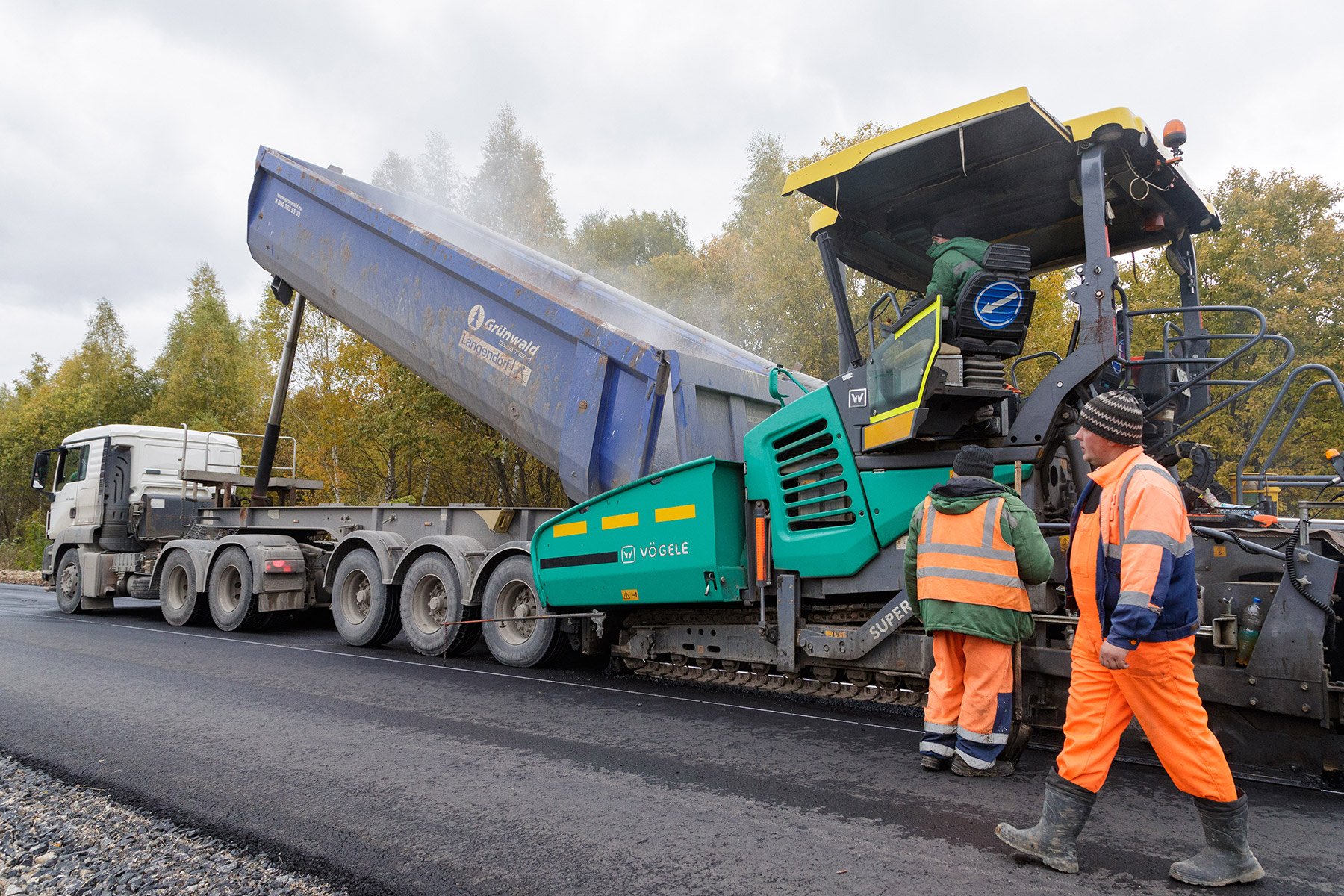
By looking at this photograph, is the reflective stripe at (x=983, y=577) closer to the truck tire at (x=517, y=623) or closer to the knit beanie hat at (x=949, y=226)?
the knit beanie hat at (x=949, y=226)

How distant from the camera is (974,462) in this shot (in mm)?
3793

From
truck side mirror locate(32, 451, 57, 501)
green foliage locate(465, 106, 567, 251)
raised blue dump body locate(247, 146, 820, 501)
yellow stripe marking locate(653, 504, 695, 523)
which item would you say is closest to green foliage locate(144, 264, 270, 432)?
green foliage locate(465, 106, 567, 251)

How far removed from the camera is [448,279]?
705cm

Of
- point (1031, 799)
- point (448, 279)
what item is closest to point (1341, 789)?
point (1031, 799)

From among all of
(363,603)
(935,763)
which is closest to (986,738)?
(935,763)

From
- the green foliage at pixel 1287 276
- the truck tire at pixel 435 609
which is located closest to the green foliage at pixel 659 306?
the green foliage at pixel 1287 276

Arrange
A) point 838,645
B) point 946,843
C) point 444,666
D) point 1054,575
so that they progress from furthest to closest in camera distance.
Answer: point 444,666 < point 838,645 < point 1054,575 < point 946,843

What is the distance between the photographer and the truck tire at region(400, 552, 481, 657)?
22.5ft

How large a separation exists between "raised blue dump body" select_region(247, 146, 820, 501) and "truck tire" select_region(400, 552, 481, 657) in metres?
1.26

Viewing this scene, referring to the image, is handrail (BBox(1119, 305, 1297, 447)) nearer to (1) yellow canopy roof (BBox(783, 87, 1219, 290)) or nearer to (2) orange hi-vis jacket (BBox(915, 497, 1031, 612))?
(1) yellow canopy roof (BBox(783, 87, 1219, 290))

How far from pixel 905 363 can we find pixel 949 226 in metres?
1.18

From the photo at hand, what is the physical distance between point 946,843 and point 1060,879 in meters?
0.38

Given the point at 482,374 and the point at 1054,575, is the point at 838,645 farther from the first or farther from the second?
the point at 482,374

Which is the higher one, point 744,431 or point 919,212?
point 919,212
